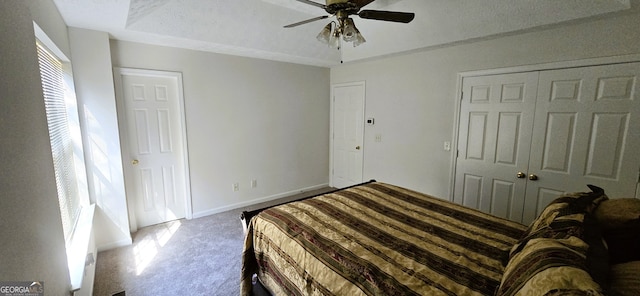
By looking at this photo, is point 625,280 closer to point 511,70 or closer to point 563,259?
point 563,259

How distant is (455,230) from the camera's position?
1.70 metres

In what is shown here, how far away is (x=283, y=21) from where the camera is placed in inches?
125

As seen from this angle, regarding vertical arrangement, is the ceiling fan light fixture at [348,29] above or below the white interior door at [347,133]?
above

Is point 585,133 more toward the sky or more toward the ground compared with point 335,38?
more toward the ground

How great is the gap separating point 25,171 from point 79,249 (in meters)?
1.20

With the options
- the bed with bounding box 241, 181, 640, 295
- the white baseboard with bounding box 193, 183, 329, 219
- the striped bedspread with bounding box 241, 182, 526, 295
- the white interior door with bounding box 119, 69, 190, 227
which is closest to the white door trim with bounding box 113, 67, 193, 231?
the white interior door with bounding box 119, 69, 190, 227

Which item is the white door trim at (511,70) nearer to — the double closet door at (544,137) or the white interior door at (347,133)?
the double closet door at (544,137)

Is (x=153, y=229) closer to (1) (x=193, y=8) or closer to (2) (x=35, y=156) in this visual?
(2) (x=35, y=156)

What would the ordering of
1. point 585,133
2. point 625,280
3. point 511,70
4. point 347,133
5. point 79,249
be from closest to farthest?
point 625,280
point 79,249
point 585,133
point 511,70
point 347,133

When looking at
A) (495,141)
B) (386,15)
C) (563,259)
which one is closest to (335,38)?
(386,15)

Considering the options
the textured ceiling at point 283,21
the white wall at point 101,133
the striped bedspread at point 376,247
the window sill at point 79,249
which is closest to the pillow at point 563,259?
the striped bedspread at point 376,247

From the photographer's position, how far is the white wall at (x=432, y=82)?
7.00 feet

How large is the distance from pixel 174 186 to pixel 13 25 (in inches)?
105

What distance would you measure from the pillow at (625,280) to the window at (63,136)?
2681 mm
